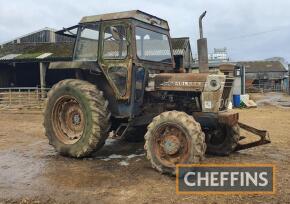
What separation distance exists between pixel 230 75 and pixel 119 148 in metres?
2.89

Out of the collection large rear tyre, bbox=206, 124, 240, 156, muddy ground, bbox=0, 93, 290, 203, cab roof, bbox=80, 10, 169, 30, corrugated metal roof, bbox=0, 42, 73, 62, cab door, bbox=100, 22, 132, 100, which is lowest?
muddy ground, bbox=0, 93, 290, 203

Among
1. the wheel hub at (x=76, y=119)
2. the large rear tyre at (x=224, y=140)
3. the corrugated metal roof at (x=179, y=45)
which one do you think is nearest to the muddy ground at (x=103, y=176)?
the large rear tyre at (x=224, y=140)

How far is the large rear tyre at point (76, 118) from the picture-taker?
23.4 ft

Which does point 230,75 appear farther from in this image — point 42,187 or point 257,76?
point 257,76

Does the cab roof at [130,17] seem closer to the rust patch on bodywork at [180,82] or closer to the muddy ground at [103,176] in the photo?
the rust patch on bodywork at [180,82]

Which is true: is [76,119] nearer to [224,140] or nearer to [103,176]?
[103,176]

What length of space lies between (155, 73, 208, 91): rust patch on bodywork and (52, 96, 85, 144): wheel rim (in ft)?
5.37

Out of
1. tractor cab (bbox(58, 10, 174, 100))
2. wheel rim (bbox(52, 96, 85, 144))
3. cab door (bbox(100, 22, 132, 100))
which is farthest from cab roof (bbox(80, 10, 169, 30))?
wheel rim (bbox(52, 96, 85, 144))

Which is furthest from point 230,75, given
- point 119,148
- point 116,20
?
point 119,148

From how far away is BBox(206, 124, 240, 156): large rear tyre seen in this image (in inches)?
300

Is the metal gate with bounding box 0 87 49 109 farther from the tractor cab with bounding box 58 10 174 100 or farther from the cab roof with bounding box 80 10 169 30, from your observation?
the cab roof with bounding box 80 10 169 30

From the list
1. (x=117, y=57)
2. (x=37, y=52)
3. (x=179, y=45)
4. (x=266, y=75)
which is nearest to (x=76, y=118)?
(x=117, y=57)

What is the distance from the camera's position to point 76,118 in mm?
7621

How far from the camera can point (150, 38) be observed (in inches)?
308
